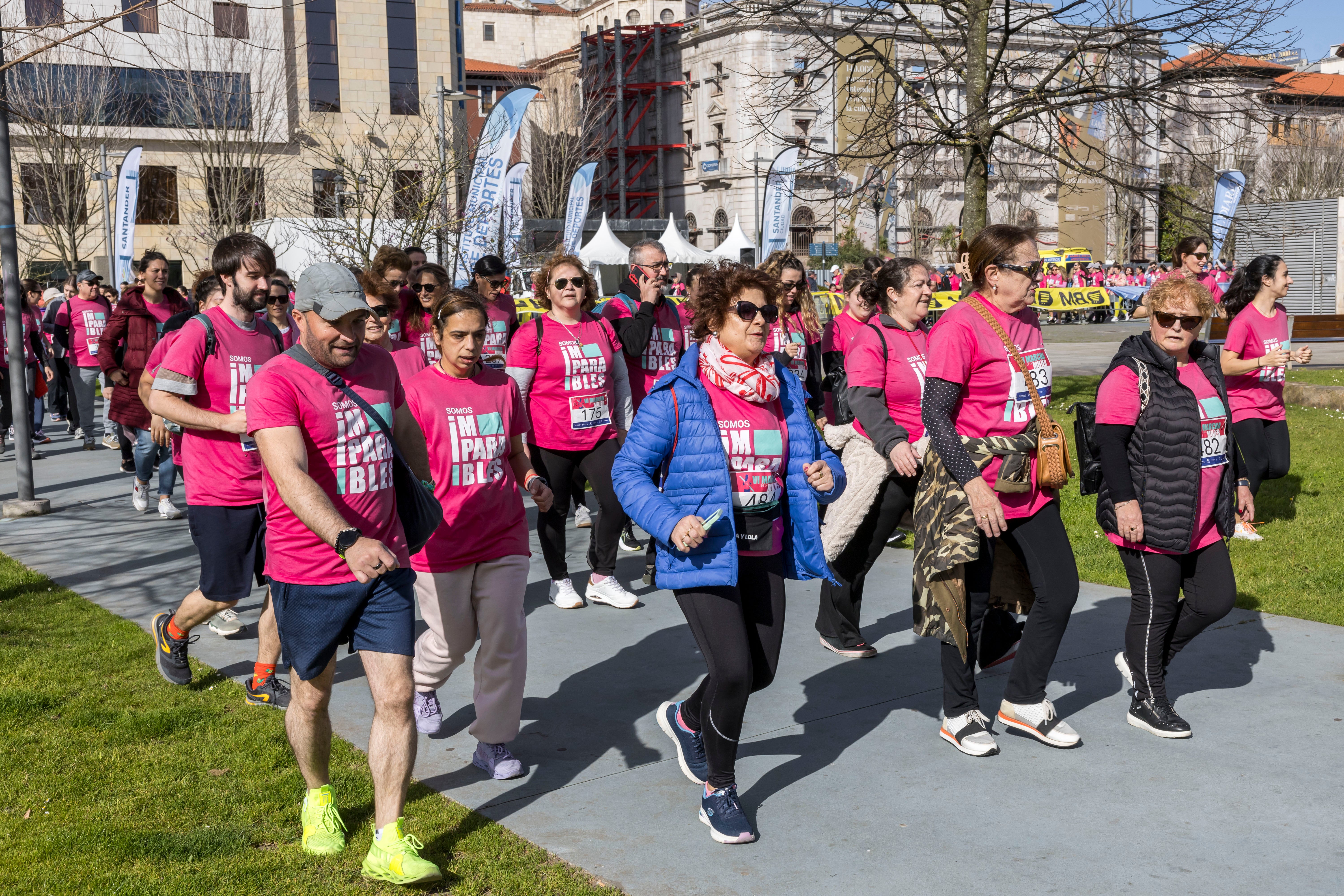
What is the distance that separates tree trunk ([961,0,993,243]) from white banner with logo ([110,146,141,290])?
15959mm

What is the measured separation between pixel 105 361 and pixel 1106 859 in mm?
9038

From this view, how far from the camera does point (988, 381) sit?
457 cm

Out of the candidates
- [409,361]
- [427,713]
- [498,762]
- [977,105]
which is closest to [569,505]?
[409,361]

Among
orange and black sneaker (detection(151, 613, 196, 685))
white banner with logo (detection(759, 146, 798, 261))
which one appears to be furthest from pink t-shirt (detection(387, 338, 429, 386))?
white banner with logo (detection(759, 146, 798, 261))

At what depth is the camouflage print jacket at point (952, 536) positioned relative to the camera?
14.8ft

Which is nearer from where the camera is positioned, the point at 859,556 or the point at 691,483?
the point at 691,483

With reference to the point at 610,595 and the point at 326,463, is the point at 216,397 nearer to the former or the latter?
the point at 326,463

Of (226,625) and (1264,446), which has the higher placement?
(1264,446)

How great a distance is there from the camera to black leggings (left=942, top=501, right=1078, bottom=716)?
4.60 m

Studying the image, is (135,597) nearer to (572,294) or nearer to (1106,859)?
(572,294)

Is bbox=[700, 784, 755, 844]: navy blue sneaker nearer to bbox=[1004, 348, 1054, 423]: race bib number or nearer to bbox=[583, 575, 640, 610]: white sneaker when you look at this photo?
bbox=[1004, 348, 1054, 423]: race bib number

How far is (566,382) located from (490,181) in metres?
9.96

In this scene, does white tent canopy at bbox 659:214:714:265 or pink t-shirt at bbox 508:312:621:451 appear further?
white tent canopy at bbox 659:214:714:265

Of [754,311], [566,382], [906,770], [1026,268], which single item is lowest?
[906,770]
